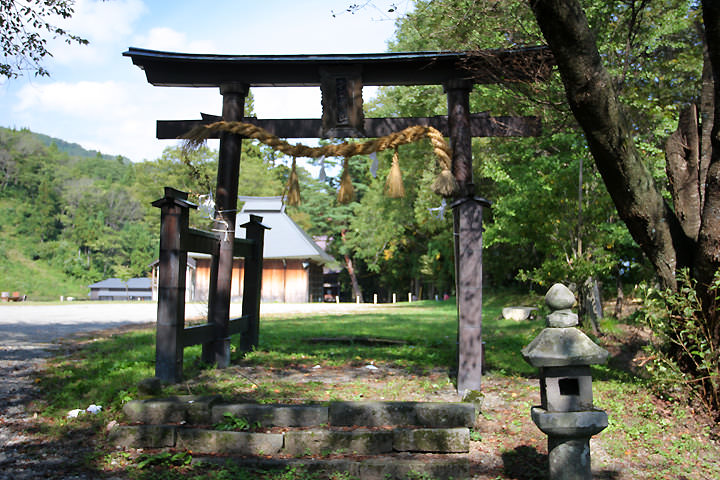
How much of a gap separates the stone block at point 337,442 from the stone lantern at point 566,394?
56.2 inches

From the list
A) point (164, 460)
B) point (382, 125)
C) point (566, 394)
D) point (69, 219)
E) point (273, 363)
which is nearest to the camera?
point (566, 394)

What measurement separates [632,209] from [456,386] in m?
2.93

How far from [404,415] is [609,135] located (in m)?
3.58

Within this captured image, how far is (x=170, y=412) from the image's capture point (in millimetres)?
5375

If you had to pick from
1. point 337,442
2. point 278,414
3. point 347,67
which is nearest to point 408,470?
point 337,442

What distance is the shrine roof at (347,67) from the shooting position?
7473mm

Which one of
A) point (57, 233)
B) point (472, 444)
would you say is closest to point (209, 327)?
point (472, 444)

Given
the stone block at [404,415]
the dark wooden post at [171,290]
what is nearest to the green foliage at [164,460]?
the stone block at [404,415]

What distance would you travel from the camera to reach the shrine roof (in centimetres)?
747

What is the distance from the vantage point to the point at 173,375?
6.48m

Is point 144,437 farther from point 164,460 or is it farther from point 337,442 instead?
point 337,442

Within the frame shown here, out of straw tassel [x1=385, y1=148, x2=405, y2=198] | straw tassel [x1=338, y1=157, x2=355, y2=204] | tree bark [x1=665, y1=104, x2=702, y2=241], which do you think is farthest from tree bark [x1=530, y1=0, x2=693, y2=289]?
straw tassel [x1=338, y1=157, x2=355, y2=204]

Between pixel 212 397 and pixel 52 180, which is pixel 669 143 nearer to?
pixel 212 397

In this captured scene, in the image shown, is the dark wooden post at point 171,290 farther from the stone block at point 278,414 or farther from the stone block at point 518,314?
the stone block at point 518,314
